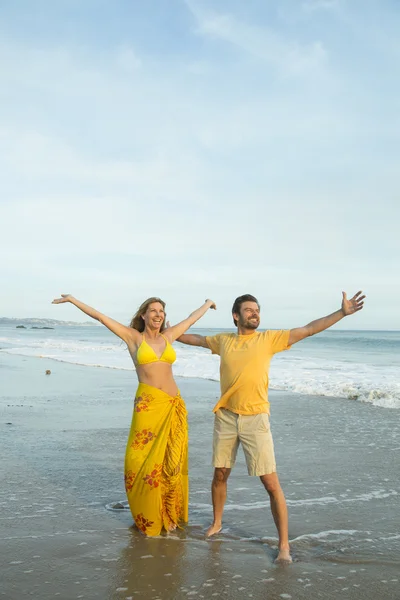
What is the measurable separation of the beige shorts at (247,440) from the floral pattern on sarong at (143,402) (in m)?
0.63

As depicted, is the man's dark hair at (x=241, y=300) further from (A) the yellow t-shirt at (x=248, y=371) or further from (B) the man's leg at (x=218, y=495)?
(B) the man's leg at (x=218, y=495)

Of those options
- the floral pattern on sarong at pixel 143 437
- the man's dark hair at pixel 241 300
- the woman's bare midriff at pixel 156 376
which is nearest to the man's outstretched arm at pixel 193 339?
the woman's bare midriff at pixel 156 376

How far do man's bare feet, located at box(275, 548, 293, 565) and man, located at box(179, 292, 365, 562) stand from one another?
27 cm

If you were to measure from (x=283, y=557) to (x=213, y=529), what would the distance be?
76 centimetres

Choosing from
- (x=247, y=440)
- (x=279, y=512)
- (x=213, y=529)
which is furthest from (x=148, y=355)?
(x=279, y=512)

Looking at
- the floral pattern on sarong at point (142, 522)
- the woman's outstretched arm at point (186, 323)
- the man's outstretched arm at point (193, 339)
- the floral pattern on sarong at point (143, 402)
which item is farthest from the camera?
the woman's outstretched arm at point (186, 323)

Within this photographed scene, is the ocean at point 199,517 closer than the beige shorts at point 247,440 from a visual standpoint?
Yes

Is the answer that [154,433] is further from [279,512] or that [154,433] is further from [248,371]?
[279,512]

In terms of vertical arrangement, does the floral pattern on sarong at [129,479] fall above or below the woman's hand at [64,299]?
below

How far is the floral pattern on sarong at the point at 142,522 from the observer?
4938 mm

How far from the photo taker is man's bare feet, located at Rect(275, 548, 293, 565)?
436 cm

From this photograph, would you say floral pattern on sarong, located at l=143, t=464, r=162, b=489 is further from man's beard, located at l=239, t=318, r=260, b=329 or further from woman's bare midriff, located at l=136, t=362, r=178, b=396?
man's beard, located at l=239, t=318, r=260, b=329

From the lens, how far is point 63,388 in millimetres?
14492

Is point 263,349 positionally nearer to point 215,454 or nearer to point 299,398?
point 215,454
